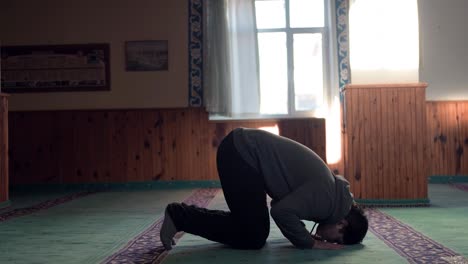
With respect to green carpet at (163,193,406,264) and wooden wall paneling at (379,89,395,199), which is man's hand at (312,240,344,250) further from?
wooden wall paneling at (379,89,395,199)

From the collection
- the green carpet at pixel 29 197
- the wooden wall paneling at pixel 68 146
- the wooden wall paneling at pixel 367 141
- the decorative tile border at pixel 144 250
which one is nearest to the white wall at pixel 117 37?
the wooden wall paneling at pixel 68 146

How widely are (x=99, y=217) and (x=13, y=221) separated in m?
0.65

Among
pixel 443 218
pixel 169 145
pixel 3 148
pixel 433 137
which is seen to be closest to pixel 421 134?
pixel 443 218

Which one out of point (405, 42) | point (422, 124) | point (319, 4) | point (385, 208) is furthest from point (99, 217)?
point (319, 4)

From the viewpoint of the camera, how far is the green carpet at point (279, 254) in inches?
111

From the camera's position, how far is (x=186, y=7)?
705 centimetres

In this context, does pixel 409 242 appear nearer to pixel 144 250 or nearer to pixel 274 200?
pixel 274 200

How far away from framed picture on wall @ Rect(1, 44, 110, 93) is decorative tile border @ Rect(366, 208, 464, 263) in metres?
4.17

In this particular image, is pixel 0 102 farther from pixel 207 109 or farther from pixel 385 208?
pixel 385 208

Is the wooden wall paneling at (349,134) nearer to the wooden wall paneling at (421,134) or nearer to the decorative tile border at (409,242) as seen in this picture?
the wooden wall paneling at (421,134)

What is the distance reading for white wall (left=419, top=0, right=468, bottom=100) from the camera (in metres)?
7.02

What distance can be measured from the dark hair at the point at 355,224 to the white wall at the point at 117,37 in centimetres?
428

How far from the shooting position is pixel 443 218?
4.18 metres

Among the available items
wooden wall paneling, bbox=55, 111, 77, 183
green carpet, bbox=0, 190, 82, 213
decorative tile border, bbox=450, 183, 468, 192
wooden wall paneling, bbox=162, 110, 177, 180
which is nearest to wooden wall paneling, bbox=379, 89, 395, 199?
decorative tile border, bbox=450, 183, 468, 192
